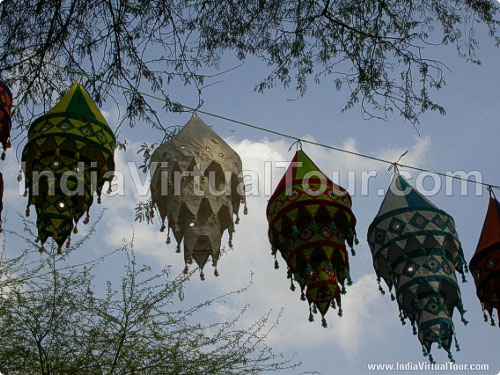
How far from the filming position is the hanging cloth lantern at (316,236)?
4.01 metres

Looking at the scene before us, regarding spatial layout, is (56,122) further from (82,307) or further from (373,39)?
(373,39)

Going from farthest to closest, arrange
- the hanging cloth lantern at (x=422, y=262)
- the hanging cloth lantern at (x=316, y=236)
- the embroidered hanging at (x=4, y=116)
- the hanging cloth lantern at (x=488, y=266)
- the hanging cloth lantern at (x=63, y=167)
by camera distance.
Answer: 1. the hanging cloth lantern at (x=488, y=266)
2. the hanging cloth lantern at (x=422, y=262)
3. the hanging cloth lantern at (x=316, y=236)
4. the embroidered hanging at (x=4, y=116)
5. the hanging cloth lantern at (x=63, y=167)

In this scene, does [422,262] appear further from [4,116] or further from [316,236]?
[4,116]

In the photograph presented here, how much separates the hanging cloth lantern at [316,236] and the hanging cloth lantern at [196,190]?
14.5 inches

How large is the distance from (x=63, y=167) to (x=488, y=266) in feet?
10.5

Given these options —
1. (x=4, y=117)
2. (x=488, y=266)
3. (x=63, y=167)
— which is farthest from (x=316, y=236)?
(x=4, y=117)

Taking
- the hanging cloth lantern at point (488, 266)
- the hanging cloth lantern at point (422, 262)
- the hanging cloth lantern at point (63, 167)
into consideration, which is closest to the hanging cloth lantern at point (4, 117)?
the hanging cloth lantern at point (63, 167)

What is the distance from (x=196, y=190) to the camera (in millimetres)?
3787

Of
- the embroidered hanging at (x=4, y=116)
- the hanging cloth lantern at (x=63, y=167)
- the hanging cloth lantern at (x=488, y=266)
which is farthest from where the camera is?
the hanging cloth lantern at (x=488, y=266)

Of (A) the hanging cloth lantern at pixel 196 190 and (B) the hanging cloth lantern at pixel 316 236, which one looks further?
(B) the hanging cloth lantern at pixel 316 236

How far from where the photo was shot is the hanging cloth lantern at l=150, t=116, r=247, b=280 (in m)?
3.79

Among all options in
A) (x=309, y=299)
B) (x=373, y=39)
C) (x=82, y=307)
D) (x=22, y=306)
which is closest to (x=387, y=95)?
(x=373, y=39)

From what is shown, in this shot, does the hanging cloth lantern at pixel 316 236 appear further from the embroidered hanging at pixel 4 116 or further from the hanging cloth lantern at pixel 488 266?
the embroidered hanging at pixel 4 116

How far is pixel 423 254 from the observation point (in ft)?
13.8
